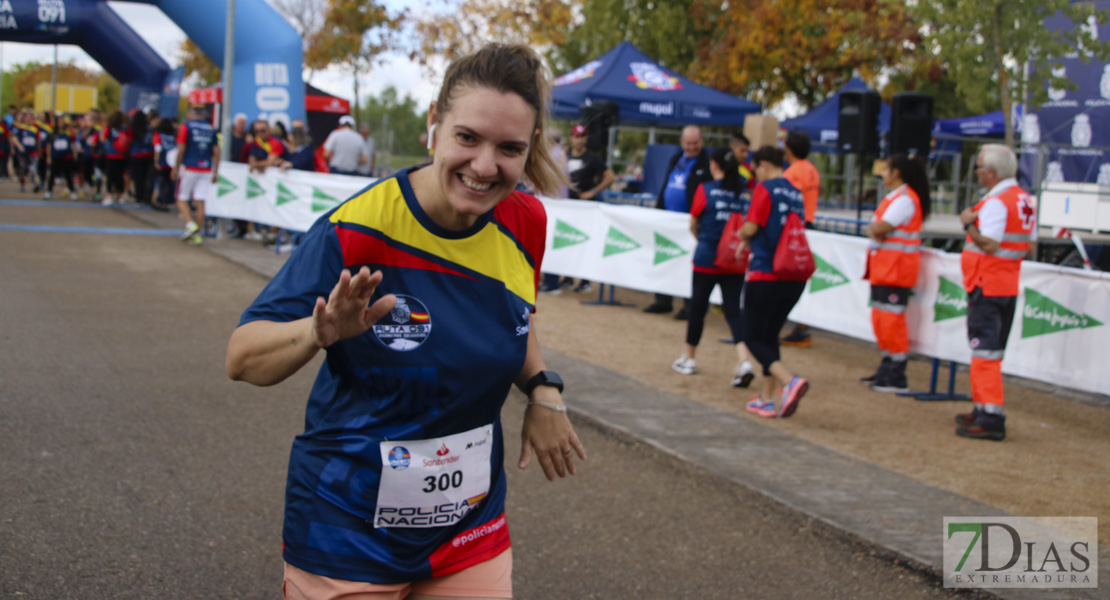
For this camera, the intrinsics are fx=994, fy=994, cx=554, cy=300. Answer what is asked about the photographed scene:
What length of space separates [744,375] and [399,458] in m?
6.00

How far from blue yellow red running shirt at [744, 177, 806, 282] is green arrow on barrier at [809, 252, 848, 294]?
76.8 inches

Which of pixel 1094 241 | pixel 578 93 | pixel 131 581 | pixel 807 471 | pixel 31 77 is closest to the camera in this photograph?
pixel 131 581

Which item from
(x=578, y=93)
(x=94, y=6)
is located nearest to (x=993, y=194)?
(x=578, y=93)

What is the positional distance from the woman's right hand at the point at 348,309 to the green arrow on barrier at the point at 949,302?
663 cm

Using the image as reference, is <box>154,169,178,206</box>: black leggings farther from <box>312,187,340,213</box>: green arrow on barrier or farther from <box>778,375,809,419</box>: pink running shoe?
<box>778,375,809,419</box>: pink running shoe

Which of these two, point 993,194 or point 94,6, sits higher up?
point 94,6

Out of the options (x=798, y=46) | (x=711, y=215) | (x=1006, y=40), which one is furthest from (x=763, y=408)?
(x=798, y=46)

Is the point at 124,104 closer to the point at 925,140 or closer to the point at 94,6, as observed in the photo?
the point at 94,6

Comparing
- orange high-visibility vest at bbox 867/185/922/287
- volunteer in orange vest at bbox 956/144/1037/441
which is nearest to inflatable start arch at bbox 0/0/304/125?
orange high-visibility vest at bbox 867/185/922/287

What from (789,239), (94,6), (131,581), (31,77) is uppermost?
(31,77)

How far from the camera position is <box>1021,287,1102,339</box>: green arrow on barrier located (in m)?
6.86

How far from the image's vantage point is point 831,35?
84.7 feet

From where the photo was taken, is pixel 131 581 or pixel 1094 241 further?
pixel 1094 241

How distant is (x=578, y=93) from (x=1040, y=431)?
12.6 meters
